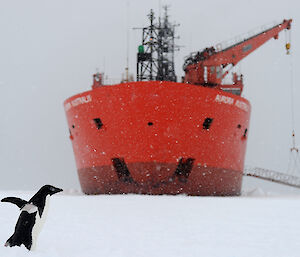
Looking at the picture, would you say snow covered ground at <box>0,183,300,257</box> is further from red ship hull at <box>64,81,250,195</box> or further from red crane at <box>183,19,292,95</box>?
red crane at <box>183,19,292,95</box>

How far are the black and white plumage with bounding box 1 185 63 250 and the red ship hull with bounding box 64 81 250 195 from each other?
9155 millimetres

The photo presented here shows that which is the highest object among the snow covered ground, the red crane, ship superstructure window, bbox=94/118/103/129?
the red crane

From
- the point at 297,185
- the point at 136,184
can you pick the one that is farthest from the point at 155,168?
the point at 297,185

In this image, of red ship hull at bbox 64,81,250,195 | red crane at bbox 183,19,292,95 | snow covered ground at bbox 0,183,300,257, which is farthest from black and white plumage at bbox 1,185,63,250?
red crane at bbox 183,19,292,95


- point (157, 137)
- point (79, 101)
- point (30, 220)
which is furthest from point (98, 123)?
point (30, 220)

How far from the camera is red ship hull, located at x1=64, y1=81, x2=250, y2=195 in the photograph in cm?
1382

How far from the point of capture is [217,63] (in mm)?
18859

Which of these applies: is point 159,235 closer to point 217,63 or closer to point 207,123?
point 207,123

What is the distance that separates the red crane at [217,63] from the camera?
18.8m

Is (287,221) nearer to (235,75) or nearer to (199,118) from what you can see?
(199,118)

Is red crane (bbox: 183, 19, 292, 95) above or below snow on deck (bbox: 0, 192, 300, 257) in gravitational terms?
above

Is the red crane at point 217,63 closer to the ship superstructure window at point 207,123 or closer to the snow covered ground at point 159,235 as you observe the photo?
the ship superstructure window at point 207,123

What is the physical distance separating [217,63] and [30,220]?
15619 mm

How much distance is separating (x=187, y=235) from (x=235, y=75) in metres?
15.7
